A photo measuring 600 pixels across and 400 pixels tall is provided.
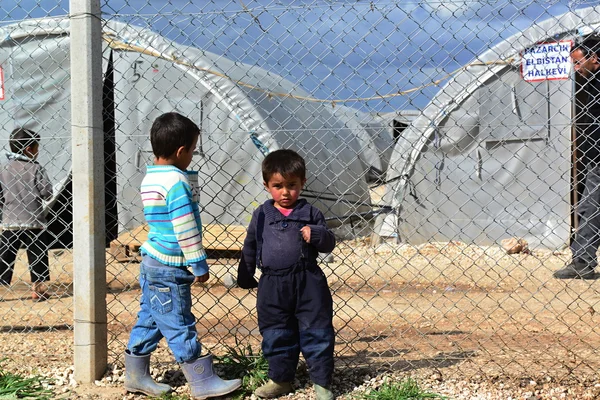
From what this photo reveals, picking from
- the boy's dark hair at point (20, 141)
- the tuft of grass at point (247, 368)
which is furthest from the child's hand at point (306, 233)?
the boy's dark hair at point (20, 141)

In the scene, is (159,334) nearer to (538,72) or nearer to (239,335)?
(239,335)

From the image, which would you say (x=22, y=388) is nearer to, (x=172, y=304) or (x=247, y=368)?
(x=172, y=304)

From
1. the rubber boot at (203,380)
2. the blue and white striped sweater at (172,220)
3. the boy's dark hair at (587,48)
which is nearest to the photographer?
the blue and white striped sweater at (172,220)

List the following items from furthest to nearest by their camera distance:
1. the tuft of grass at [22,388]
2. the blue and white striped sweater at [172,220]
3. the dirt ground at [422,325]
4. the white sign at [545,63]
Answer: the white sign at [545,63] → the dirt ground at [422,325] → the tuft of grass at [22,388] → the blue and white striped sweater at [172,220]

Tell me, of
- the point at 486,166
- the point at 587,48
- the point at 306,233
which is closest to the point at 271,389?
the point at 306,233

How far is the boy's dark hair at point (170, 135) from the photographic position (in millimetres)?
3691

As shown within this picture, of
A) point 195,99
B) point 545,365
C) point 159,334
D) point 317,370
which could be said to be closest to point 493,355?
point 545,365

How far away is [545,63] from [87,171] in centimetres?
332

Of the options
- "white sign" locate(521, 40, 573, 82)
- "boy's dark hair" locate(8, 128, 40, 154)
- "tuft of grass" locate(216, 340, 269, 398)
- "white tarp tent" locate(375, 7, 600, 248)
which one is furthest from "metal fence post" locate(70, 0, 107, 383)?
"white tarp tent" locate(375, 7, 600, 248)

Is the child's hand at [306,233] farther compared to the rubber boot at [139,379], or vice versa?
the rubber boot at [139,379]

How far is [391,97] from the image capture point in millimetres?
4262

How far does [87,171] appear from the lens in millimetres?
3912

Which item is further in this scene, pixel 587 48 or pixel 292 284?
pixel 587 48

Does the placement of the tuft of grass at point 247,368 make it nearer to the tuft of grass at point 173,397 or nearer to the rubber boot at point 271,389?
the rubber boot at point 271,389
